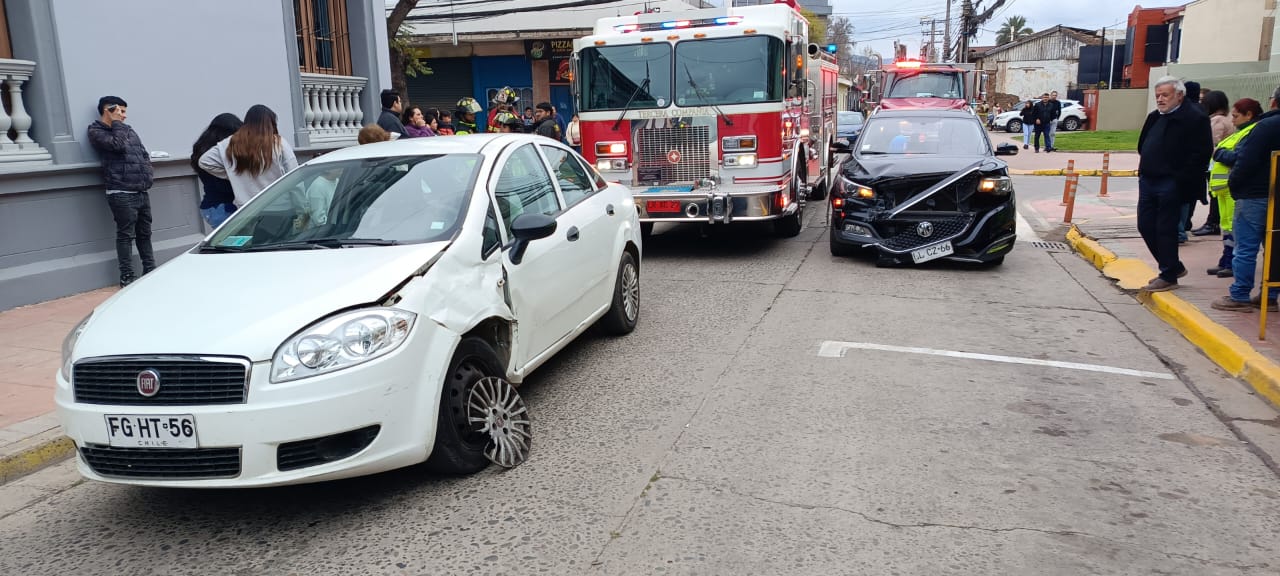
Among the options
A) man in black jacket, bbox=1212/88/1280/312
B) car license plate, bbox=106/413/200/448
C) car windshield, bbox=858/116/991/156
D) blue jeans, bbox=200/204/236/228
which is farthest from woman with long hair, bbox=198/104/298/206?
man in black jacket, bbox=1212/88/1280/312

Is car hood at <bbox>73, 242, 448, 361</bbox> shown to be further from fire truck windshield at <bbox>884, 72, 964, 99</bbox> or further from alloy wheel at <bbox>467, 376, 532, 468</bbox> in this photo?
fire truck windshield at <bbox>884, 72, 964, 99</bbox>

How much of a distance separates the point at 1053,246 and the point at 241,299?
34.1ft

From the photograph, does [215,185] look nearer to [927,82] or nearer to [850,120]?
[927,82]

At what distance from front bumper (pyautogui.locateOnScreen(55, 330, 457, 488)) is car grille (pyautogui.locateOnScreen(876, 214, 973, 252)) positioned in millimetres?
6669

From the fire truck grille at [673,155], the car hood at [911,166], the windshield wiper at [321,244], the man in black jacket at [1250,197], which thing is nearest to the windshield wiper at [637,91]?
the fire truck grille at [673,155]

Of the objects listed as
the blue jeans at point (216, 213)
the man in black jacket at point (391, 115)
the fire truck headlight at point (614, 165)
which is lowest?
the blue jeans at point (216, 213)

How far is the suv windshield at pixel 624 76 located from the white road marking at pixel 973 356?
460 centimetres

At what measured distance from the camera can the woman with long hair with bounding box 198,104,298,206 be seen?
23.2 feet

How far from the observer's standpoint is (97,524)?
4.03 m

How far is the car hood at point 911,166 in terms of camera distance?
9344mm

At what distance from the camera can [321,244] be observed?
461cm

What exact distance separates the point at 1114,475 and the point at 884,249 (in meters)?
5.40

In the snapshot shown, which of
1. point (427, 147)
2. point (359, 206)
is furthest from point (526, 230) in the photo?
point (427, 147)

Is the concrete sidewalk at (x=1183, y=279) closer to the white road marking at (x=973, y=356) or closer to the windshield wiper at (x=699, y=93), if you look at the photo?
the white road marking at (x=973, y=356)
